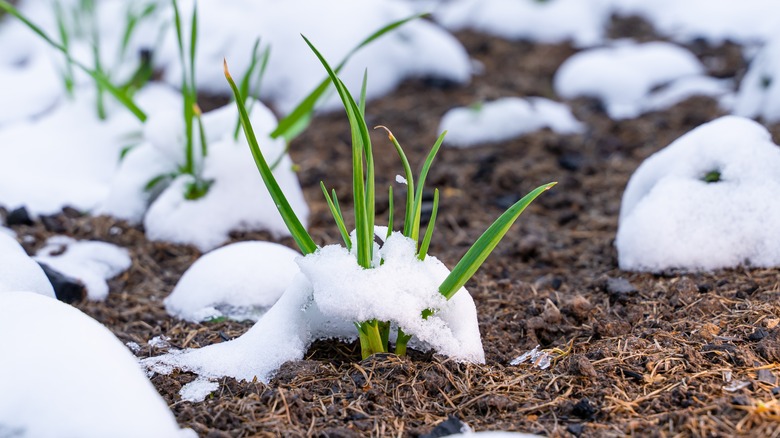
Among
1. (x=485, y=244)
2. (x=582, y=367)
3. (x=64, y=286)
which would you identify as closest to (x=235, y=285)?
(x=64, y=286)

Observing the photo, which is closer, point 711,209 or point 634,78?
point 711,209

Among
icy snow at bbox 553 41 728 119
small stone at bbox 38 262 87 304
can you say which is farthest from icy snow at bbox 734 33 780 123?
small stone at bbox 38 262 87 304

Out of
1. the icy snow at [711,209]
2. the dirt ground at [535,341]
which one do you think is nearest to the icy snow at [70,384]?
the dirt ground at [535,341]

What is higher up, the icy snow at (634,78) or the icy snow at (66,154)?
the icy snow at (66,154)

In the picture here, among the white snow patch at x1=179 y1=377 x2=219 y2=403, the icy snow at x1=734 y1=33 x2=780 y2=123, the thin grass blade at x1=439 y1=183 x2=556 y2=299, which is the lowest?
the icy snow at x1=734 y1=33 x2=780 y2=123

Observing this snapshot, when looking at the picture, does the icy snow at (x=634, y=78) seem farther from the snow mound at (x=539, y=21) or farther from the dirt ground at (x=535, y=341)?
the dirt ground at (x=535, y=341)

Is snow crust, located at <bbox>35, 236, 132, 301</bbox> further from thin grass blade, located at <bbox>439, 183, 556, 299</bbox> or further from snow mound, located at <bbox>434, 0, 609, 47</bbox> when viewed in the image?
snow mound, located at <bbox>434, 0, 609, 47</bbox>

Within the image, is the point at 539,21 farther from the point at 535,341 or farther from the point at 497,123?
the point at 535,341
